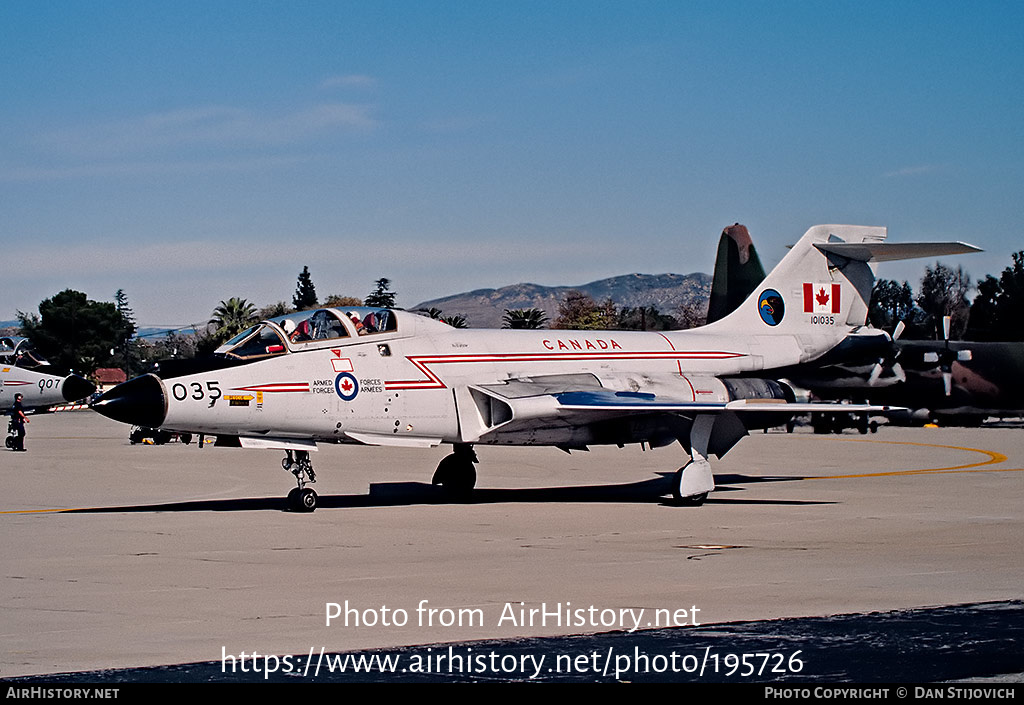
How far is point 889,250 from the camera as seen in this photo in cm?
2055

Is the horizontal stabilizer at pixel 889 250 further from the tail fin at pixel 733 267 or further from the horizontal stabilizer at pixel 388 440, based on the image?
the tail fin at pixel 733 267

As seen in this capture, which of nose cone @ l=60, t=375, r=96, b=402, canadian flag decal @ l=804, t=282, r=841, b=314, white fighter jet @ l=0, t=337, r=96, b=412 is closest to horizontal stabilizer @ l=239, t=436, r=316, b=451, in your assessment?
canadian flag decal @ l=804, t=282, r=841, b=314

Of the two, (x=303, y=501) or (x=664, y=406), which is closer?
(x=303, y=501)

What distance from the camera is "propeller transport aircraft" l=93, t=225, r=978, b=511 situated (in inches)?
603

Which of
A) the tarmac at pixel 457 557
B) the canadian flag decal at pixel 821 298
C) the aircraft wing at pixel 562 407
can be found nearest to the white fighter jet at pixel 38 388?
the tarmac at pixel 457 557

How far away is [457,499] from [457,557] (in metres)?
6.51

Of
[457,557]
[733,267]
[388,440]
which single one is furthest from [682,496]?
[733,267]

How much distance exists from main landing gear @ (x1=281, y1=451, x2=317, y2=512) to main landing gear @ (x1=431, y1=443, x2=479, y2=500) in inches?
105

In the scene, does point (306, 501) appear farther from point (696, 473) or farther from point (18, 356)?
point (18, 356)

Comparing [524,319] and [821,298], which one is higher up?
[524,319]

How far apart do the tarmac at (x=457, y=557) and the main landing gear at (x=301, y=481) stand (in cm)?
24

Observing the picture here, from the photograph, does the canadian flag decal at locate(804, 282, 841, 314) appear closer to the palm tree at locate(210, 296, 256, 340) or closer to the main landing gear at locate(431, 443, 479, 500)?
the main landing gear at locate(431, 443, 479, 500)

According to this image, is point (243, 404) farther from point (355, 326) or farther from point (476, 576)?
point (476, 576)

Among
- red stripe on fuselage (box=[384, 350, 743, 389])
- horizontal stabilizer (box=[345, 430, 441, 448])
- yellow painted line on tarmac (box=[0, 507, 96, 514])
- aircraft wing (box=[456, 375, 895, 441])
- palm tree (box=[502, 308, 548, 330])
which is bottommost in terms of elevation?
yellow painted line on tarmac (box=[0, 507, 96, 514])
